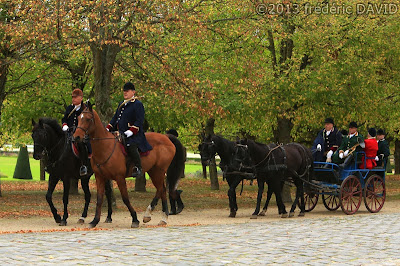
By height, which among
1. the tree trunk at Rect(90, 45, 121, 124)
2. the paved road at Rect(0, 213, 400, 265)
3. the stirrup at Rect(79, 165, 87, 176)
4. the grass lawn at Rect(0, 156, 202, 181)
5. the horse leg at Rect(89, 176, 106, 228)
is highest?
the tree trunk at Rect(90, 45, 121, 124)

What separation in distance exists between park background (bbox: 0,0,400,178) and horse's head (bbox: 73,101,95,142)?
186 inches

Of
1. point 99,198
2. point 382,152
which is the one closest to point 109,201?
point 99,198

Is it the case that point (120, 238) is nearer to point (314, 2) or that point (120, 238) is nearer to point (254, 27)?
point (254, 27)

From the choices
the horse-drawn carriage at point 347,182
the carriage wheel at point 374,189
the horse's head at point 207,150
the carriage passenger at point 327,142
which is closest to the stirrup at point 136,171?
the horse's head at point 207,150

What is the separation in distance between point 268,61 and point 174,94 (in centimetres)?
816

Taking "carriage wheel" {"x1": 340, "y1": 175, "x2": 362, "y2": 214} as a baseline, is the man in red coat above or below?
above

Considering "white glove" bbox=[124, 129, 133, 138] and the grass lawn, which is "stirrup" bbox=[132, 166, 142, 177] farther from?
the grass lawn

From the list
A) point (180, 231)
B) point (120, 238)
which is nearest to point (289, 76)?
point (180, 231)

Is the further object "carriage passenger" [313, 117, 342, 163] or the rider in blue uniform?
"carriage passenger" [313, 117, 342, 163]

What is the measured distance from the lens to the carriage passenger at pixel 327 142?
20.0m

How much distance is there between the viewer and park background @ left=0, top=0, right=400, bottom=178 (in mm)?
20125

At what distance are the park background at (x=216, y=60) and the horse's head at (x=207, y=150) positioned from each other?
2.22 metres

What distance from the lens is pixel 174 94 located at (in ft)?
65.6

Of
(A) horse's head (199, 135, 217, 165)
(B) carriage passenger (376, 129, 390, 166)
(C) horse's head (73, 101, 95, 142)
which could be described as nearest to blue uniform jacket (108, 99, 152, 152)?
(C) horse's head (73, 101, 95, 142)
